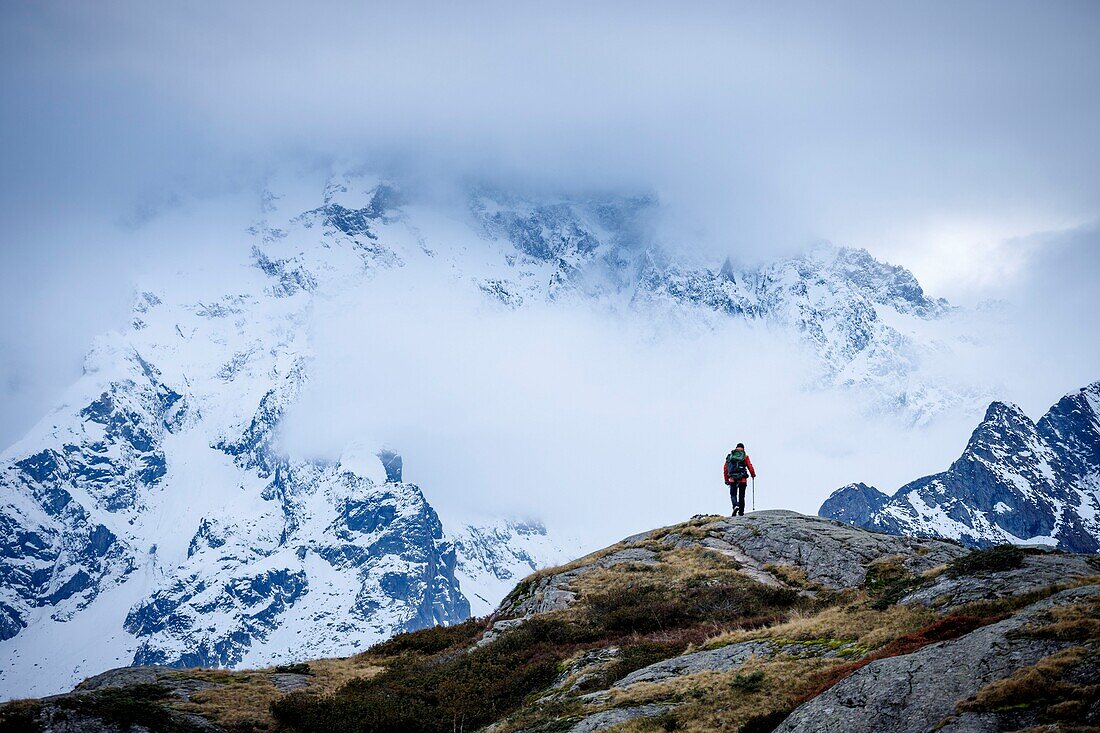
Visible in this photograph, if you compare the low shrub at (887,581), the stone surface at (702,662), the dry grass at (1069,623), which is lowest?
the stone surface at (702,662)

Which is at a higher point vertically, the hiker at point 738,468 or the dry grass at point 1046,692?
the hiker at point 738,468

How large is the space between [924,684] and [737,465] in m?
27.3

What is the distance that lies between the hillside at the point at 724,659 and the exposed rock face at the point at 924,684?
1.8 inches

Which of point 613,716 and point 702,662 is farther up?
point 702,662

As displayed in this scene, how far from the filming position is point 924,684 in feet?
56.2

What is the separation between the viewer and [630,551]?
42938 millimetres

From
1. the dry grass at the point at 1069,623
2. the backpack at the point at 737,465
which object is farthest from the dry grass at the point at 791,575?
the dry grass at the point at 1069,623

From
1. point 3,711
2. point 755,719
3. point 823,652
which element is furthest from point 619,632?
point 3,711

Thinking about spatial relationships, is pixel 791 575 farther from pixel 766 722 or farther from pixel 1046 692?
pixel 1046 692

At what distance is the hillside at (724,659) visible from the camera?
666 inches

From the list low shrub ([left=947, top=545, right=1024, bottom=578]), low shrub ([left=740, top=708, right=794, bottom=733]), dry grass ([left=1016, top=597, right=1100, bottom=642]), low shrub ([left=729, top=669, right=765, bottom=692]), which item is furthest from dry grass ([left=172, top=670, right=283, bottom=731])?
low shrub ([left=947, top=545, right=1024, bottom=578])

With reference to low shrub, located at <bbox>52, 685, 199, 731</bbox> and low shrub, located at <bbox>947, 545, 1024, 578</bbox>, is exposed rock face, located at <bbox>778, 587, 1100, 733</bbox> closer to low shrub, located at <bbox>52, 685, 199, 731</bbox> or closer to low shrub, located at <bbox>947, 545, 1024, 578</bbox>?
low shrub, located at <bbox>947, 545, 1024, 578</bbox>

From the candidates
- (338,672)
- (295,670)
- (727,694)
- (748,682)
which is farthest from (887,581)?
(295,670)

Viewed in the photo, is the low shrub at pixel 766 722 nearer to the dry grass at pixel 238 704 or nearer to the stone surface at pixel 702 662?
the stone surface at pixel 702 662
